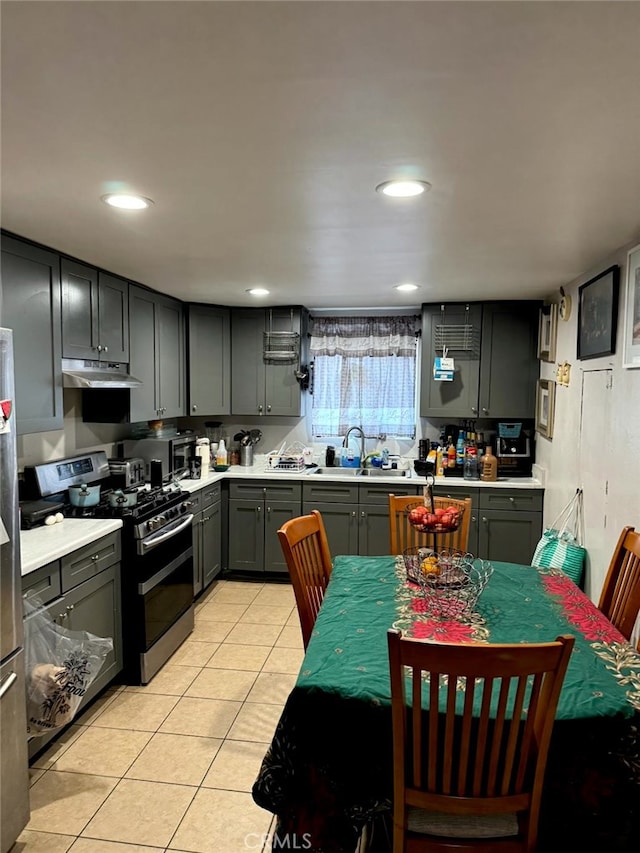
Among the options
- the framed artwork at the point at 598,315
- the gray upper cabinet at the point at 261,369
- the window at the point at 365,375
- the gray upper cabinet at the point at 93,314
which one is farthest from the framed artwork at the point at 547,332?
the gray upper cabinet at the point at 93,314

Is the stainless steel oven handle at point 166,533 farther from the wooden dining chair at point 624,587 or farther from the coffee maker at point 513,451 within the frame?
the coffee maker at point 513,451

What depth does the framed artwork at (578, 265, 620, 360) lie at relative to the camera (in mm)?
2662

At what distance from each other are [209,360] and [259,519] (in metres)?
1.42

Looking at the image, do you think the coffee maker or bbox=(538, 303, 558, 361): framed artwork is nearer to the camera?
bbox=(538, 303, 558, 361): framed artwork

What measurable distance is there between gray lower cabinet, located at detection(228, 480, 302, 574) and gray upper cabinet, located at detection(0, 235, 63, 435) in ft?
6.53

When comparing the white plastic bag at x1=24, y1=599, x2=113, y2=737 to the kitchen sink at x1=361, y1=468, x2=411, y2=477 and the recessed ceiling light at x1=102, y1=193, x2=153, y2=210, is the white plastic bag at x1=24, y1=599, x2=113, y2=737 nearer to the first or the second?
the recessed ceiling light at x1=102, y1=193, x2=153, y2=210

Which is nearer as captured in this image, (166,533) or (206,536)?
(166,533)

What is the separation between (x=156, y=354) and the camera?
3980 millimetres

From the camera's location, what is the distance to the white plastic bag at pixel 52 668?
210 centimetres

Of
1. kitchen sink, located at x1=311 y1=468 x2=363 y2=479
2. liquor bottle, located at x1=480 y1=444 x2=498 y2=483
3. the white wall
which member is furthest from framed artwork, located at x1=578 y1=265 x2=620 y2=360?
kitchen sink, located at x1=311 y1=468 x2=363 y2=479

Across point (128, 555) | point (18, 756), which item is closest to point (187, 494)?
point (128, 555)

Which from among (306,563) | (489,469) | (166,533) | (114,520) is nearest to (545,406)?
(489,469)

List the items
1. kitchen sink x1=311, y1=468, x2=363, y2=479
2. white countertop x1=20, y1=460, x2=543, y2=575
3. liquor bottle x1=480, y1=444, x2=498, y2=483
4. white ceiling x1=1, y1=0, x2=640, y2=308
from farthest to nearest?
kitchen sink x1=311, y1=468, x2=363, y2=479 < liquor bottle x1=480, y1=444, x2=498, y2=483 < white countertop x1=20, y1=460, x2=543, y2=575 < white ceiling x1=1, y1=0, x2=640, y2=308

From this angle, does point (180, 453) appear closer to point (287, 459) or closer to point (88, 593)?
point (287, 459)
